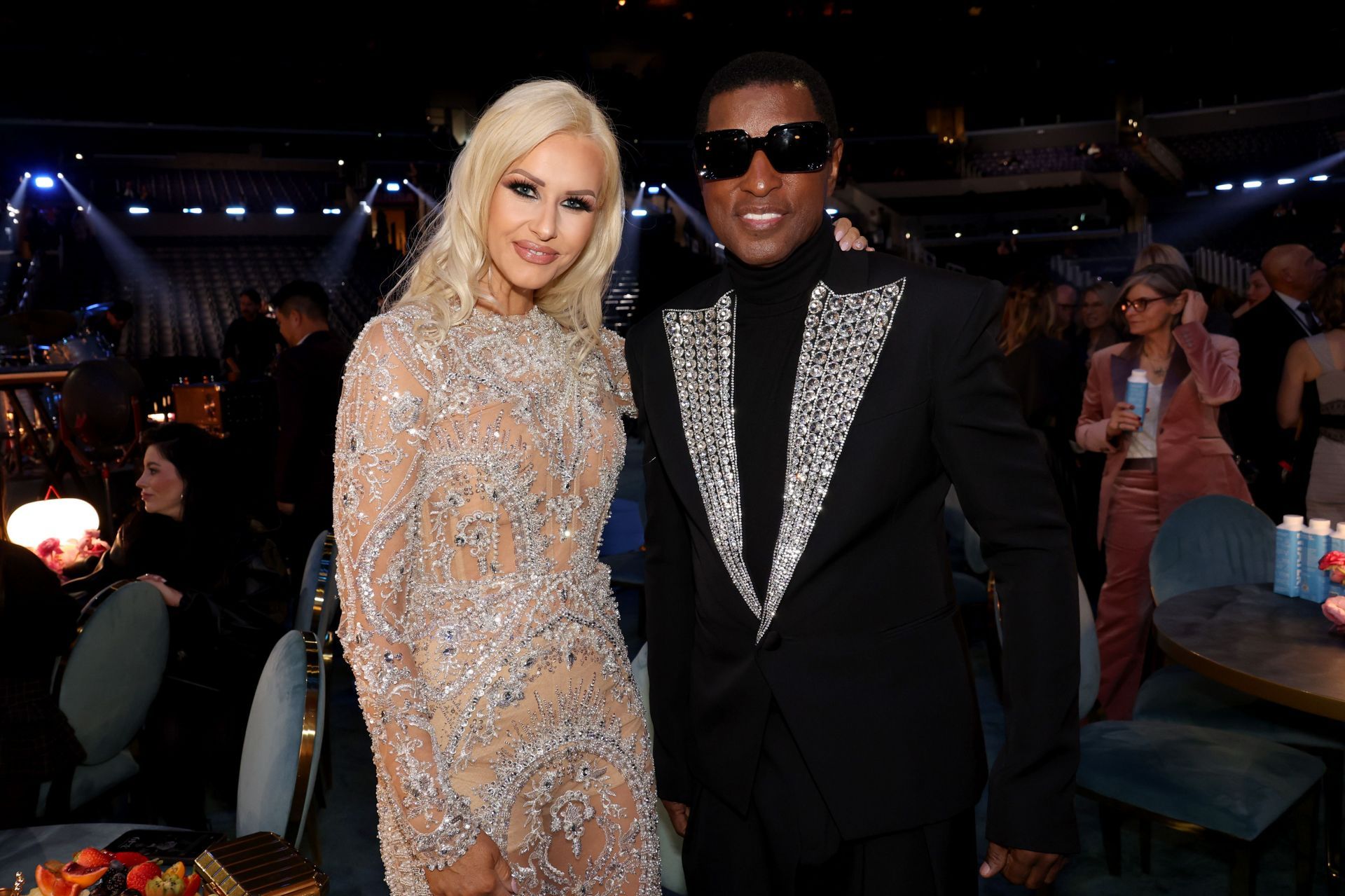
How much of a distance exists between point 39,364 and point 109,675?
7.51m

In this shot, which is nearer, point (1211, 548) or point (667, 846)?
point (667, 846)

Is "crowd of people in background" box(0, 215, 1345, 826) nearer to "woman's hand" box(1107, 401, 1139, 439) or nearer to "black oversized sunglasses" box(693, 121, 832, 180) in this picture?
"woman's hand" box(1107, 401, 1139, 439)

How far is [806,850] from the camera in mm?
1295

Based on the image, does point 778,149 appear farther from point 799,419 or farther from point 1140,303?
point 1140,303

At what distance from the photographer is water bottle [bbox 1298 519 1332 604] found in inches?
106

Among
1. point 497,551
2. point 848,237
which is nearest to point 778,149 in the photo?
point 848,237

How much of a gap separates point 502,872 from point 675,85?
1943 cm

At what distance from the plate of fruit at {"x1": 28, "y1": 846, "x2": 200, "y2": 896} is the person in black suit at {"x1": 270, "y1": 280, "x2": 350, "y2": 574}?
3.12 metres

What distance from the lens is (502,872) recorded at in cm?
138

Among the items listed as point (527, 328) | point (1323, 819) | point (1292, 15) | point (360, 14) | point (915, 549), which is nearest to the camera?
point (915, 549)

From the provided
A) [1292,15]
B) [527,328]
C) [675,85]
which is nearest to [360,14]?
[675,85]

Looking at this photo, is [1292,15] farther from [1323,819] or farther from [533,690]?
[533,690]

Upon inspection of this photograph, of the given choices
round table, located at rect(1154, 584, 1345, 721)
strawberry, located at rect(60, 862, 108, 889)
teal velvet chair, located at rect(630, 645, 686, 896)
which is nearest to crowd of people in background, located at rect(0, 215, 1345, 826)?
round table, located at rect(1154, 584, 1345, 721)

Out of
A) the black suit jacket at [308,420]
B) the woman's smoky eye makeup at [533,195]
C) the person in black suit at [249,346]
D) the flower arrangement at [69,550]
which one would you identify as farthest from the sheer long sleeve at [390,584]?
the person in black suit at [249,346]
